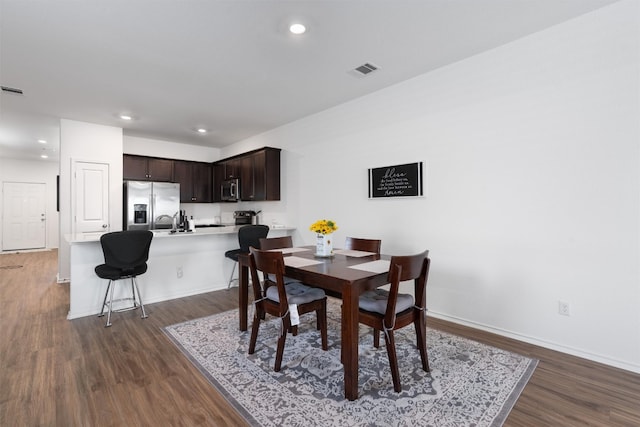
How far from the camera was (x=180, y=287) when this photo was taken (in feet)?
13.4

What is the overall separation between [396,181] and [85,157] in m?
4.95

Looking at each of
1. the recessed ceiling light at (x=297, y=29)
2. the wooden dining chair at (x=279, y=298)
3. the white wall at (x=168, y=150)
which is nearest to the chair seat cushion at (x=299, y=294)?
the wooden dining chair at (x=279, y=298)

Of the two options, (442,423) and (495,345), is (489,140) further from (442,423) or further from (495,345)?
(442,423)

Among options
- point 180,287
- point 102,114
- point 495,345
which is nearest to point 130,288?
point 180,287

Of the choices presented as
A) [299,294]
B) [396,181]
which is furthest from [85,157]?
[396,181]

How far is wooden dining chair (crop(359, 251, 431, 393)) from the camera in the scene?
6.31 ft

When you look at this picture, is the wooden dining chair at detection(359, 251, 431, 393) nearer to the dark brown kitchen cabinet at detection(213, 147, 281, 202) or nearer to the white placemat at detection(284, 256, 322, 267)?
the white placemat at detection(284, 256, 322, 267)

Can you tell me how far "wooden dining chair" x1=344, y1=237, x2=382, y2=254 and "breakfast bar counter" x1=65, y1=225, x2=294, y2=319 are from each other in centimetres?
196

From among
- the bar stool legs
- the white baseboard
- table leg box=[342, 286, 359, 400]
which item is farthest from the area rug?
the bar stool legs

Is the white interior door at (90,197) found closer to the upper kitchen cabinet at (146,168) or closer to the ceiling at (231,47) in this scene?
the upper kitchen cabinet at (146,168)

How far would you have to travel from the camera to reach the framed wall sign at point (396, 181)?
3359mm

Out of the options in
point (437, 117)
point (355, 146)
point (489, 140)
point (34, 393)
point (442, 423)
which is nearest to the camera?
point (442, 423)

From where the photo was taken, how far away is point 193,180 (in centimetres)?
632

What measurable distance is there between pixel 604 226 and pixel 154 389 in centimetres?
344
